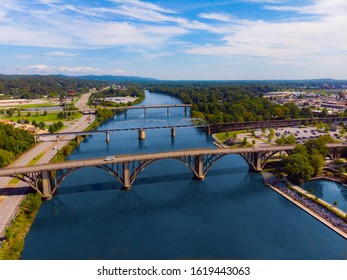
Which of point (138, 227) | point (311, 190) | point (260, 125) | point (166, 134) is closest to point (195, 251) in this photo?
point (138, 227)

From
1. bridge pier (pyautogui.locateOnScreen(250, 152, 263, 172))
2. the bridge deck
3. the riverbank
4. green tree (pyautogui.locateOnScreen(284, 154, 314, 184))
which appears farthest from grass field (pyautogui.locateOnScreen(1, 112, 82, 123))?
green tree (pyautogui.locateOnScreen(284, 154, 314, 184))

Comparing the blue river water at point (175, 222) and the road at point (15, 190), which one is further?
the road at point (15, 190)

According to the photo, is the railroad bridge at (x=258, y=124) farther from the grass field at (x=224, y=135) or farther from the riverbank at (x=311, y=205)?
the riverbank at (x=311, y=205)

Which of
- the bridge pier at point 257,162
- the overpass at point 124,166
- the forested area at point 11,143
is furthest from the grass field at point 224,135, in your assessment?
the forested area at point 11,143

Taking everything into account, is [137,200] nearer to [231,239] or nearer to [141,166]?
[141,166]

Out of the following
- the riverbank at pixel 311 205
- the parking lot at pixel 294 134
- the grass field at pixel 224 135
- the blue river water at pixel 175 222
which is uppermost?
the parking lot at pixel 294 134

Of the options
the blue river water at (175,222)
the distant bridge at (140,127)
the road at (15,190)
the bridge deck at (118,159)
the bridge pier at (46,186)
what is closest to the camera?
the blue river water at (175,222)

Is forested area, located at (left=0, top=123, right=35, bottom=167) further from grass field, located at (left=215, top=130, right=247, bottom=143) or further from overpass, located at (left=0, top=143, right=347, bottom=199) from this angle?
grass field, located at (left=215, top=130, right=247, bottom=143)
